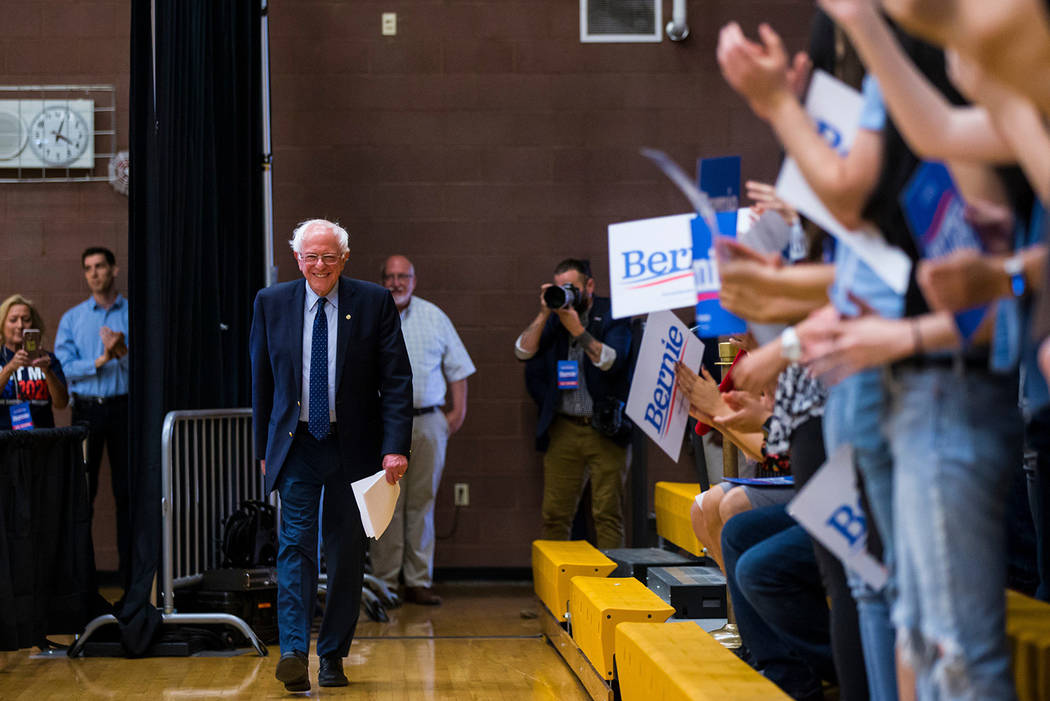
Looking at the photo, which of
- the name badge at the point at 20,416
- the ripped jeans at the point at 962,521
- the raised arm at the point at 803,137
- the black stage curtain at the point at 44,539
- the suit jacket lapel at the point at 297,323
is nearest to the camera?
the ripped jeans at the point at 962,521

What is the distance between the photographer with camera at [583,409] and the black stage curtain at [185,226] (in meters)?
1.35

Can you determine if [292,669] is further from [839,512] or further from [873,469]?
[873,469]

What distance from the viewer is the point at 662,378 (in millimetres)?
2883

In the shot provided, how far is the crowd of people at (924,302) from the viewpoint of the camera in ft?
4.24

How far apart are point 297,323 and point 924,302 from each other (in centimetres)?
264

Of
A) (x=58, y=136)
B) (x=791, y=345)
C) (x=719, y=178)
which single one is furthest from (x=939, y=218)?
(x=58, y=136)

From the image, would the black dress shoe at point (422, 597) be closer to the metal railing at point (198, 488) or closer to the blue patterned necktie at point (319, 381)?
the metal railing at point (198, 488)

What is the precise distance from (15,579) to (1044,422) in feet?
10.8

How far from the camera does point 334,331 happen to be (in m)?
3.87

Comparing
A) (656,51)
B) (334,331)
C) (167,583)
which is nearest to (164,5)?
(334,331)

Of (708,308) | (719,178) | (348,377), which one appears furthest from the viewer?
(348,377)

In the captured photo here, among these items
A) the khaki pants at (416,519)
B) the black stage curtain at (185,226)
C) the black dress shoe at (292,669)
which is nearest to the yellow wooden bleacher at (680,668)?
the black dress shoe at (292,669)

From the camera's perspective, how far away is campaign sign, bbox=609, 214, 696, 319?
256 centimetres

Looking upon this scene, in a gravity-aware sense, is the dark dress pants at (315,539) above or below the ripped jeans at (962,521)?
below
